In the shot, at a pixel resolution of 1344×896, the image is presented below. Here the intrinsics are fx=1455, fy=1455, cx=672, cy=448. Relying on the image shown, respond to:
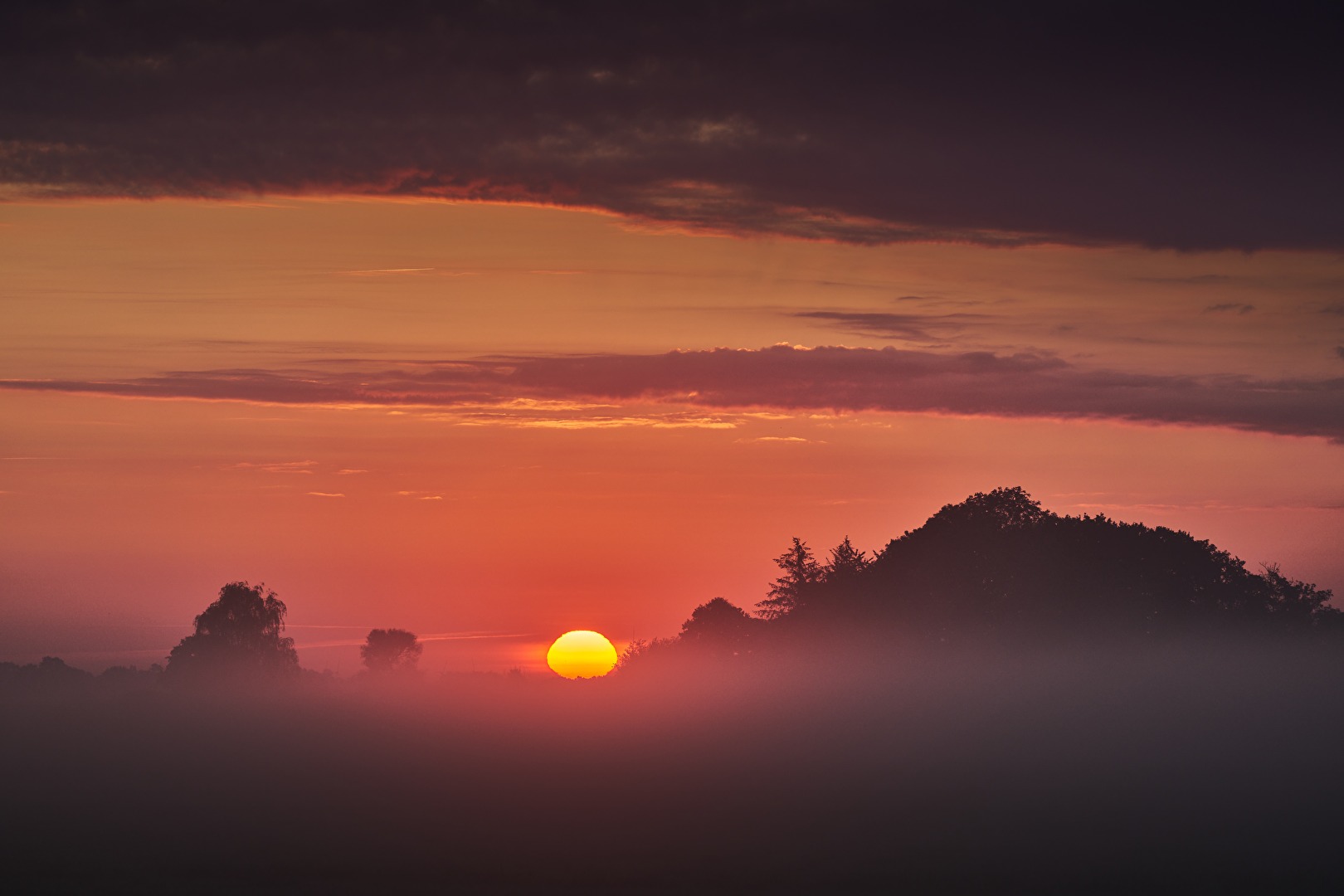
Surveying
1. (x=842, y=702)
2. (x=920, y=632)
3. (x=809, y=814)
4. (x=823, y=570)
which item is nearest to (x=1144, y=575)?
(x=920, y=632)

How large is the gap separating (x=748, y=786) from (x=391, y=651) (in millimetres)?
132625

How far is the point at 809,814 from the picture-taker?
186ft

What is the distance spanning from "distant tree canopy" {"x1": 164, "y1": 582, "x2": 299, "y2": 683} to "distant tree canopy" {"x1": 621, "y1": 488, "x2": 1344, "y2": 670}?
56.0 meters

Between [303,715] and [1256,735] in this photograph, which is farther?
[303,715]

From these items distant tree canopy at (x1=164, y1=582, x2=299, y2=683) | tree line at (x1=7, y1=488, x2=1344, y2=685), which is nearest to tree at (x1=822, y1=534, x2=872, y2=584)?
tree line at (x1=7, y1=488, x2=1344, y2=685)

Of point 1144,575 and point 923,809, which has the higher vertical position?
point 1144,575

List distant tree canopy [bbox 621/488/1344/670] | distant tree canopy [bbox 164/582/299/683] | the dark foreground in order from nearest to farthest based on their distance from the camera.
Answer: the dark foreground
distant tree canopy [bbox 621/488/1344/670]
distant tree canopy [bbox 164/582/299/683]

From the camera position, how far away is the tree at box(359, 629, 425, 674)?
18688cm

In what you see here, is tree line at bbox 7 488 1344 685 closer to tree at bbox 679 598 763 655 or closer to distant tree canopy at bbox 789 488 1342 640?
distant tree canopy at bbox 789 488 1342 640

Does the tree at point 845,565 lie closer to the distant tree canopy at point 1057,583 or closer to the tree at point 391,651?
the distant tree canopy at point 1057,583

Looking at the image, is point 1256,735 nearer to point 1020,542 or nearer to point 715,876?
point 1020,542

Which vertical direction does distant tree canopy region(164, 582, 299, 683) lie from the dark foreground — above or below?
above

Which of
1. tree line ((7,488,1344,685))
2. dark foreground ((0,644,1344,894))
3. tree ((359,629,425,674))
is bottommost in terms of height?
dark foreground ((0,644,1344,894))

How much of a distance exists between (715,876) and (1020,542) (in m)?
45.0
